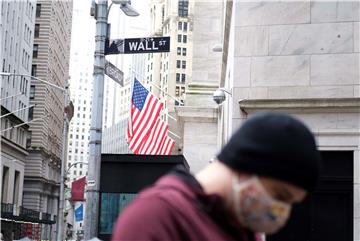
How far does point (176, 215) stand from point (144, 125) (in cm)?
1729

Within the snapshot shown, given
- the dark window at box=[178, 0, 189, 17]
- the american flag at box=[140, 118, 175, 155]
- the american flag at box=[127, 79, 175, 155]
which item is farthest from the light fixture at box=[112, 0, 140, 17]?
the dark window at box=[178, 0, 189, 17]

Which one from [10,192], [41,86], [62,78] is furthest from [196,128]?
[62,78]

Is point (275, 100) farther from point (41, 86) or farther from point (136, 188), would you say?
point (41, 86)

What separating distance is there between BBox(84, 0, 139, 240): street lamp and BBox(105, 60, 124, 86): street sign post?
0.13 meters

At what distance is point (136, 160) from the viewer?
14.4 m

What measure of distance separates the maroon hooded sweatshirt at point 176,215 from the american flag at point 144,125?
16.4 metres

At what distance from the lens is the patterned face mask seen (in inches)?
62.1

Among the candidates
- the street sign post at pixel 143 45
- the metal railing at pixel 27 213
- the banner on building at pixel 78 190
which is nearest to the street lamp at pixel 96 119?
the street sign post at pixel 143 45

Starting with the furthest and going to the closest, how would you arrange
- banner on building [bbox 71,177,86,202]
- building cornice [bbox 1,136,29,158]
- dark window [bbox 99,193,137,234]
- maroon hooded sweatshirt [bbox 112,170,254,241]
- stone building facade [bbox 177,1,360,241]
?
building cornice [bbox 1,136,29,158], banner on building [bbox 71,177,86,202], dark window [bbox 99,193,137,234], stone building facade [bbox 177,1,360,241], maroon hooded sweatshirt [bbox 112,170,254,241]

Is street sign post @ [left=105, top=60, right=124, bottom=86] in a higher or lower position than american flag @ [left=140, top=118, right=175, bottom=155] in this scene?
higher

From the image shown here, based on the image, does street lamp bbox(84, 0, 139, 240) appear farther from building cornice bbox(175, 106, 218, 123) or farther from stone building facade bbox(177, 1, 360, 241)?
building cornice bbox(175, 106, 218, 123)

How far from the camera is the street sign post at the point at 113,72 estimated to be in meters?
12.4

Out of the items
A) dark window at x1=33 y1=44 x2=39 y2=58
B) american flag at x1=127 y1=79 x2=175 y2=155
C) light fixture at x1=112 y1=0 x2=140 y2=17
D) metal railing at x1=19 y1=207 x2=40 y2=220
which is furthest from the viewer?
dark window at x1=33 y1=44 x2=39 y2=58

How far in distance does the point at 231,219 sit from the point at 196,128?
2832 centimetres
